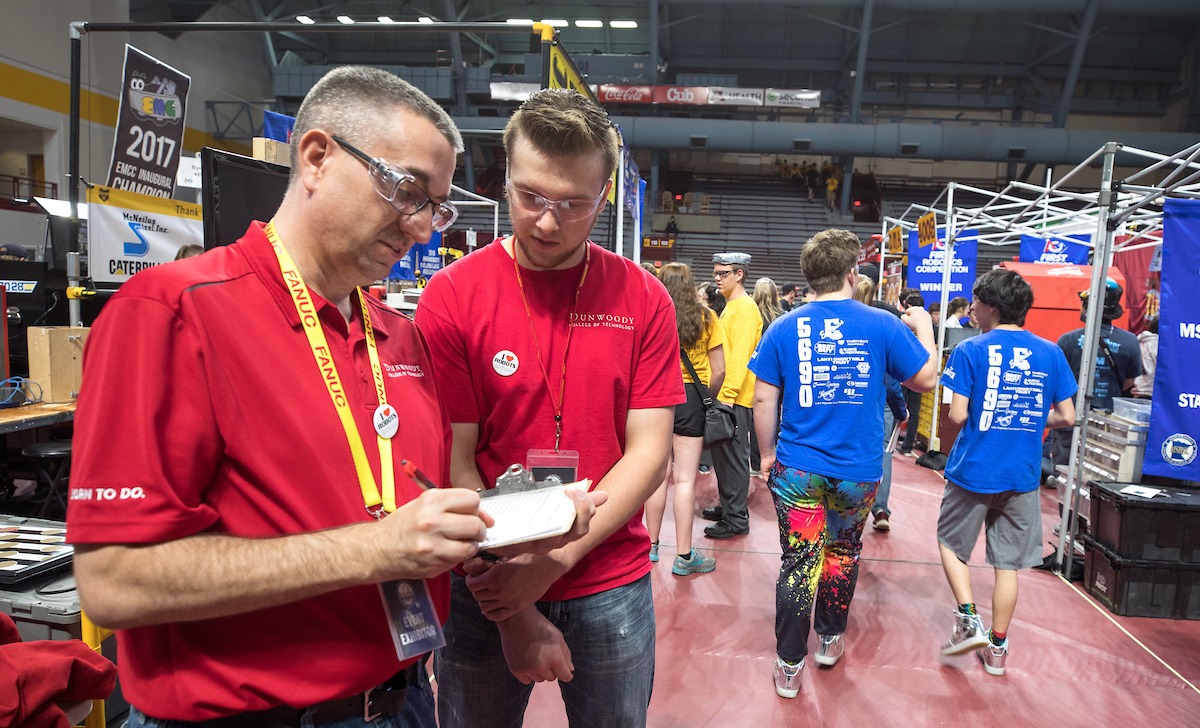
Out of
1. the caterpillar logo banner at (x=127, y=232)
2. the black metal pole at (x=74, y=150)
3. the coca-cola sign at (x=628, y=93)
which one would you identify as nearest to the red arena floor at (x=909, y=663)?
the caterpillar logo banner at (x=127, y=232)

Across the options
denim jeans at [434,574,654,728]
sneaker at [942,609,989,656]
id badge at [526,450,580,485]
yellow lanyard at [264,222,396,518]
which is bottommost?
sneaker at [942,609,989,656]

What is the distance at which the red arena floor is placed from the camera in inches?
111

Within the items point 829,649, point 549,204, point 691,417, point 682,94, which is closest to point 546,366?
point 549,204

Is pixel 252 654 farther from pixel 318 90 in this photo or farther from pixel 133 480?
pixel 318 90

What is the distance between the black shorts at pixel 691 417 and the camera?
13.2 feet

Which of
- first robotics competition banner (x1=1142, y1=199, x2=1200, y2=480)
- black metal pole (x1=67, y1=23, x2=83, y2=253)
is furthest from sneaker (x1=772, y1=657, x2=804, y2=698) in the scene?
black metal pole (x1=67, y1=23, x2=83, y2=253)

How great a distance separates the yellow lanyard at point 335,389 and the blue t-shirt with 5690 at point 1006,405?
10.3 feet

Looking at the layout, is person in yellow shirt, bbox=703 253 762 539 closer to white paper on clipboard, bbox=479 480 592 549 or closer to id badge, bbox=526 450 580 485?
id badge, bbox=526 450 580 485

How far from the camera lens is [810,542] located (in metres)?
2.93

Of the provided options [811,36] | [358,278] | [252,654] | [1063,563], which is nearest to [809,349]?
[358,278]

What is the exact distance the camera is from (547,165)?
50.9 inches

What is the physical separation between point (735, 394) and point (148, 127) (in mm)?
4990

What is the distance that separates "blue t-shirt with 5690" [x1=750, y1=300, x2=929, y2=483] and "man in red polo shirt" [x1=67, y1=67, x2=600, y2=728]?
2.21m

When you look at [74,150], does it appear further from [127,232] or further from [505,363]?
[505,363]
